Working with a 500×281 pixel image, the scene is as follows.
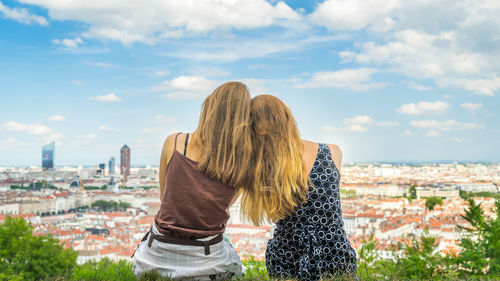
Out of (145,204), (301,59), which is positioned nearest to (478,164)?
(301,59)

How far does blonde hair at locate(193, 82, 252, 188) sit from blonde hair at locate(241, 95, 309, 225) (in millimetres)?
33

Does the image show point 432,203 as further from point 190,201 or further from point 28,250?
point 190,201

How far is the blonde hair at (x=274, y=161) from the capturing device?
3.84 ft

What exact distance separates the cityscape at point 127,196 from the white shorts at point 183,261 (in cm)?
1088

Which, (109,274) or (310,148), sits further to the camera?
(109,274)

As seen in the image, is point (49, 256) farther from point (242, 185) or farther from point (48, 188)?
point (48, 188)

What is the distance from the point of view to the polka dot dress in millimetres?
1227

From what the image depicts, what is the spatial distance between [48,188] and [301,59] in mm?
28671

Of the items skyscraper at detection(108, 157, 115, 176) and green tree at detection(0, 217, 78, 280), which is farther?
skyscraper at detection(108, 157, 115, 176)

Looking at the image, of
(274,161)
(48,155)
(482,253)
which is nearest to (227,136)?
(274,161)

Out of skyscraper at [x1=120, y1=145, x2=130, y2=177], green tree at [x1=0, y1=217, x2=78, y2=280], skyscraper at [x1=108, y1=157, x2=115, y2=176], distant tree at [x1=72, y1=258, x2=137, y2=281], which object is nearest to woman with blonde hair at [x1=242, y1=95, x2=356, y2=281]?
distant tree at [x1=72, y1=258, x2=137, y2=281]

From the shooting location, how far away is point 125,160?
48.6m

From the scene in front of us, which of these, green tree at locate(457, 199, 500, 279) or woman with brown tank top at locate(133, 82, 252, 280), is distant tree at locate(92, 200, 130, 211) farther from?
woman with brown tank top at locate(133, 82, 252, 280)

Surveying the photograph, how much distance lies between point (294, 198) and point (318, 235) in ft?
0.43
